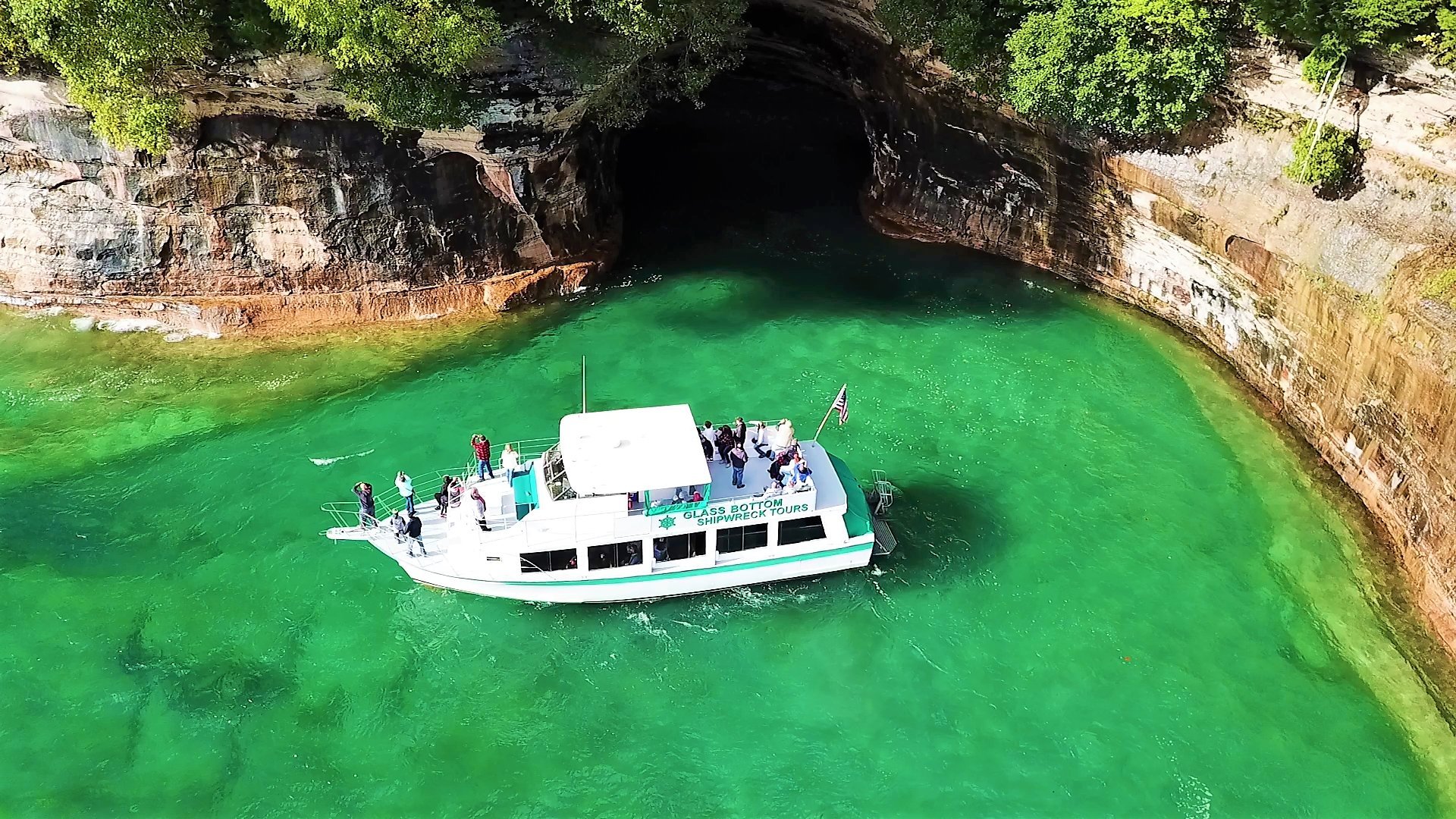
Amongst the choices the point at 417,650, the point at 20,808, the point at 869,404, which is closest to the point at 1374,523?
the point at 869,404

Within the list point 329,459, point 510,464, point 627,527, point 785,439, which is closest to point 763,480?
point 785,439

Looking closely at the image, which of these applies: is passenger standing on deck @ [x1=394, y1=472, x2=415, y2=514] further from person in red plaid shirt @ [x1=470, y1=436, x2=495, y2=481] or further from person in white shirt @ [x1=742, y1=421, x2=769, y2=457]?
person in white shirt @ [x1=742, y1=421, x2=769, y2=457]

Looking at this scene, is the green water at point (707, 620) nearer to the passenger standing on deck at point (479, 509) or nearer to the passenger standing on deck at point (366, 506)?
the passenger standing on deck at point (366, 506)

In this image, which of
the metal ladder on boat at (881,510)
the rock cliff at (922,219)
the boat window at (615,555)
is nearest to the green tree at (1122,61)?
the rock cliff at (922,219)

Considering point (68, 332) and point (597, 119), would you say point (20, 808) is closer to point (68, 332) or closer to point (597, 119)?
point (68, 332)

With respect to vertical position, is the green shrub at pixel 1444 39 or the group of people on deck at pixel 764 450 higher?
the green shrub at pixel 1444 39
